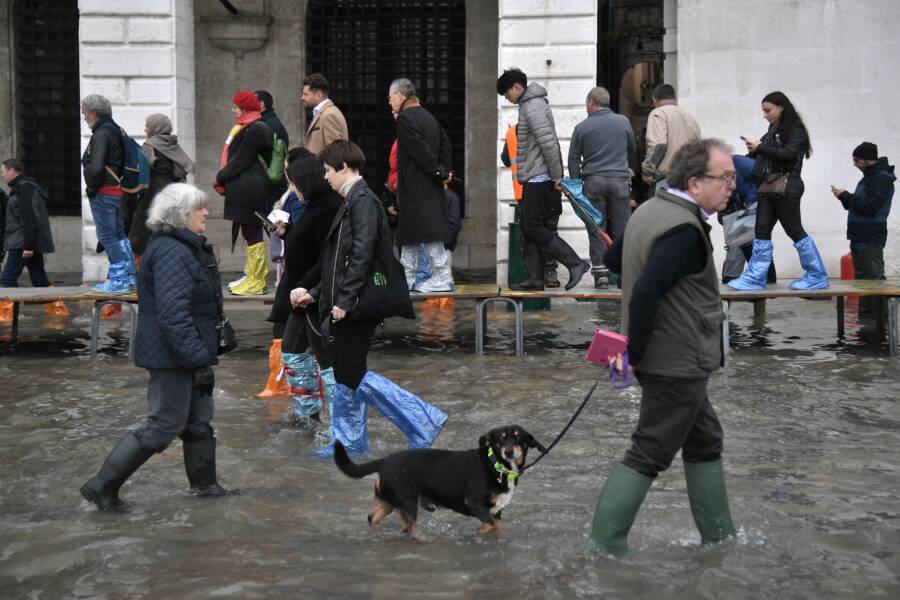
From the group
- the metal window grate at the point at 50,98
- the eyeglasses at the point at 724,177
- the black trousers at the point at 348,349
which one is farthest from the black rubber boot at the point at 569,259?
the metal window grate at the point at 50,98

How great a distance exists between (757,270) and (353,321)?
5.33 meters

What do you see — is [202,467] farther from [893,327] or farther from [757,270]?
[893,327]

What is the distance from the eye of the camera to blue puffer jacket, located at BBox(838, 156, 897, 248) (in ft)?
43.3

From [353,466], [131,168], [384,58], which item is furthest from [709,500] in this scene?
[384,58]

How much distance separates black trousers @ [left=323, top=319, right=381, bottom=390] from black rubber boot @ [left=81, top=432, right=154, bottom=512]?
4.19 feet

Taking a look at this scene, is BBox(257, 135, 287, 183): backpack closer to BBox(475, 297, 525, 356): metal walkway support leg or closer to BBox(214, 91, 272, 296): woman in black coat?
BBox(214, 91, 272, 296): woman in black coat

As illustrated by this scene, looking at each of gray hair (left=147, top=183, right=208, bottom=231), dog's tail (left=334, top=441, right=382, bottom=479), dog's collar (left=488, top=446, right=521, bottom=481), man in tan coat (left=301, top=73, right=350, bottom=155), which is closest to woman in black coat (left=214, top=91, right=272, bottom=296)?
man in tan coat (left=301, top=73, right=350, bottom=155)

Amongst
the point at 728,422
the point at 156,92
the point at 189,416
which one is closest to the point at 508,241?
the point at 156,92

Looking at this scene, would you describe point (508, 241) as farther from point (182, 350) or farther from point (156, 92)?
point (182, 350)

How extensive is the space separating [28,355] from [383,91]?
8493 millimetres

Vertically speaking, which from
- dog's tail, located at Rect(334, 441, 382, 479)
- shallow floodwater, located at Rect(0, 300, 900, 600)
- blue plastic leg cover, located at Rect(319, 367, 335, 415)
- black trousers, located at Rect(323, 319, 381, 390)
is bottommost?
shallow floodwater, located at Rect(0, 300, 900, 600)

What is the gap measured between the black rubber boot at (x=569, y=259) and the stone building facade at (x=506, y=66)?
3.26 m

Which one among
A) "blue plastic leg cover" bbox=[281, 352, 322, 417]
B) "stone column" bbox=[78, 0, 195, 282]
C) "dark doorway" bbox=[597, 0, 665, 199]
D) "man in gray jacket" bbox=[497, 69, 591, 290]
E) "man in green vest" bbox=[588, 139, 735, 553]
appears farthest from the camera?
"dark doorway" bbox=[597, 0, 665, 199]

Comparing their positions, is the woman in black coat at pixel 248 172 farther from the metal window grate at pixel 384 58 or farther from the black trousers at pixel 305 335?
the metal window grate at pixel 384 58
